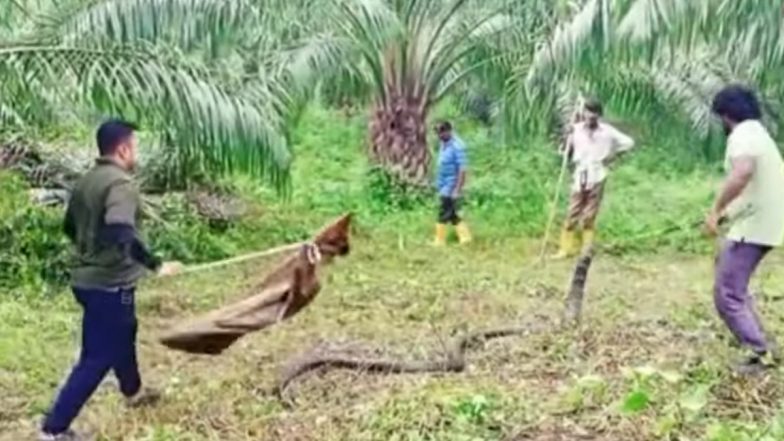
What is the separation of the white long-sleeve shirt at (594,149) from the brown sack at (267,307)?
16.2 feet

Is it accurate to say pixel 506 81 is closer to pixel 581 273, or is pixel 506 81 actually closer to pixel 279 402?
pixel 581 273

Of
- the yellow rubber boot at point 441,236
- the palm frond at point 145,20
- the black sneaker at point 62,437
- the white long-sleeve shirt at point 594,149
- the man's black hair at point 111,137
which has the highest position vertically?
the palm frond at point 145,20

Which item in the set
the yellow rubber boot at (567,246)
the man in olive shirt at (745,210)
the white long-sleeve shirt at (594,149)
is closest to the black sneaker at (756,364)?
the man in olive shirt at (745,210)

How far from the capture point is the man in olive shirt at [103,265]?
607 centimetres

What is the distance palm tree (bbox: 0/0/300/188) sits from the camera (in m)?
8.28

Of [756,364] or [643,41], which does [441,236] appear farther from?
[756,364]

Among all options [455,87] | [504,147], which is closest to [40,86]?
[455,87]

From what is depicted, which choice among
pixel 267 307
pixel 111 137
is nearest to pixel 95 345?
pixel 111 137

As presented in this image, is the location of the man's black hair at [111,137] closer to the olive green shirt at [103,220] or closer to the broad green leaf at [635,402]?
the olive green shirt at [103,220]

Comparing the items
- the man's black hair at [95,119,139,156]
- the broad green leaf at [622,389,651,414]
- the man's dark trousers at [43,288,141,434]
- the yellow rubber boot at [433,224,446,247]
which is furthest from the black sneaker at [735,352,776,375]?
the yellow rubber boot at [433,224,446,247]

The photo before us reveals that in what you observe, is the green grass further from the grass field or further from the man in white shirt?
the man in white shirt

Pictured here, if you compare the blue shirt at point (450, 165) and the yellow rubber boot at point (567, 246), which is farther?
the blue shirt at point (450, 165)

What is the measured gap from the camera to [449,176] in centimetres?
1298

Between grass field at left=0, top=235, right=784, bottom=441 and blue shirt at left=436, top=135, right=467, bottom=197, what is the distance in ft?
3.81
